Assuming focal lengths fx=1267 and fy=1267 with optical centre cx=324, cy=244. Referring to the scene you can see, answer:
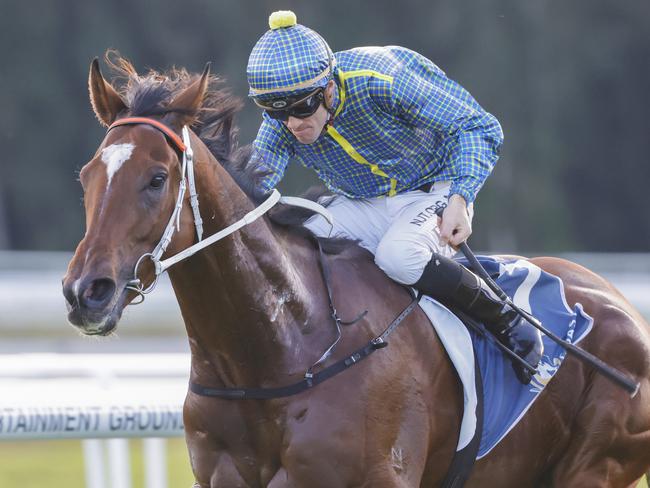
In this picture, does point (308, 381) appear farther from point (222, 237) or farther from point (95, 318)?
point (95, 318)

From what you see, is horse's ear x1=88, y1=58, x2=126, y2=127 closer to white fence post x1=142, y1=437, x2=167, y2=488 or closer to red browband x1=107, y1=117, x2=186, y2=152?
red browband x1=107, y1=117, x2=186, y2=152

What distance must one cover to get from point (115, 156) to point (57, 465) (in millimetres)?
4860

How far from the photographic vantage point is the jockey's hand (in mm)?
4293

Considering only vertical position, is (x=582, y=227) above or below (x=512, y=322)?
below

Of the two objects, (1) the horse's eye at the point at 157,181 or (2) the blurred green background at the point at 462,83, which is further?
(2) the blurred green background at the point at 462,83

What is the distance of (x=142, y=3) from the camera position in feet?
93.3

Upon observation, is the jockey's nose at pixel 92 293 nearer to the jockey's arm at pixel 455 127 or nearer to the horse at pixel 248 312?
the horse at pixel 248 312

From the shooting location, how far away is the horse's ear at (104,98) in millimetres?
3758

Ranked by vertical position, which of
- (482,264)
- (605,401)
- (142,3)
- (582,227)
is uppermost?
(482,264)

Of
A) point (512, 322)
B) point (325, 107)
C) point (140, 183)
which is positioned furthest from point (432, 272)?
point (140, 183)

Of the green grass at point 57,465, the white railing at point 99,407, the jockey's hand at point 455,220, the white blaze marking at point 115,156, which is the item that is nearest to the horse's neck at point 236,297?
the white blaze marking at point 115,156

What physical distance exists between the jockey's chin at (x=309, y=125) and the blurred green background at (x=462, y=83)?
22.1m

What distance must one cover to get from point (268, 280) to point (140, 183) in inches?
24.1

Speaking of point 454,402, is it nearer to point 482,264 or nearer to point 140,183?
point 482,264
